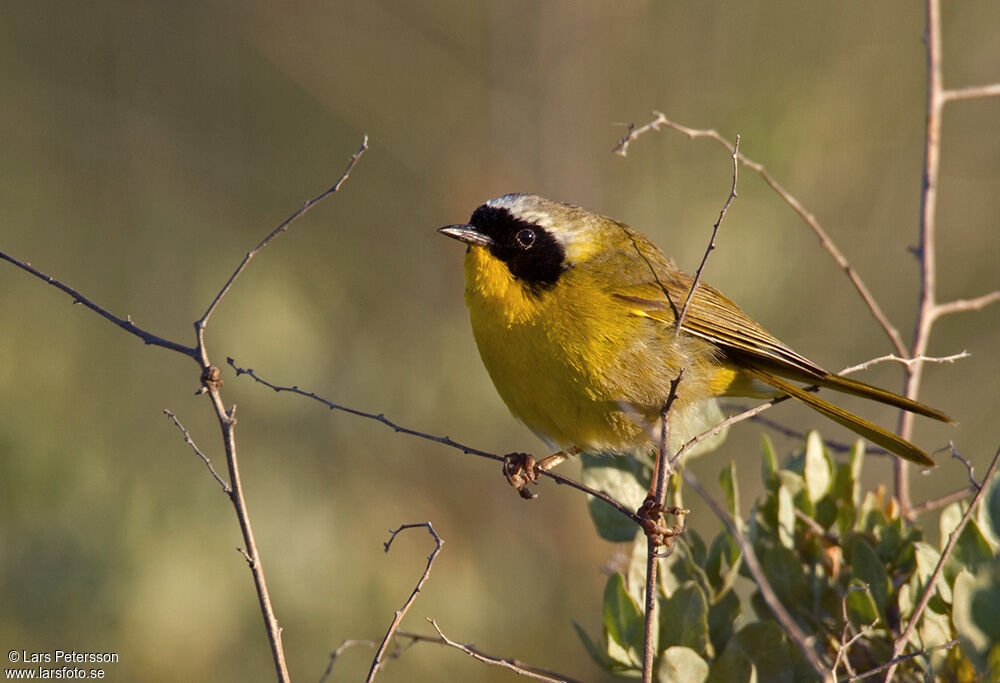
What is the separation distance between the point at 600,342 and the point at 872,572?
1004mm

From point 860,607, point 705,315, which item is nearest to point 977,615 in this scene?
point 860,607

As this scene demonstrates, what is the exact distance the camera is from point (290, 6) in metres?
6.54

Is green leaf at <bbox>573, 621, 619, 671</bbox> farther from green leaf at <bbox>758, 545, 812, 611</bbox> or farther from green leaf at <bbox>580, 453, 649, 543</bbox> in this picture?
green leaf at <bbox>758, 545, 812, 611</bbox>

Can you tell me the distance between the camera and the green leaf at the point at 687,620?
230 cm

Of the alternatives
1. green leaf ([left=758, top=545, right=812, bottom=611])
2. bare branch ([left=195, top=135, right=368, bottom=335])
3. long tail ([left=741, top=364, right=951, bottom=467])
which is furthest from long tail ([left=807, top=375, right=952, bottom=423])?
bare branch ([left=195, top=135, right=368, bottom=335])

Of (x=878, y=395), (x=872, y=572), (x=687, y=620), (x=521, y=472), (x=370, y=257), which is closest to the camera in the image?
(x=687, y=620)

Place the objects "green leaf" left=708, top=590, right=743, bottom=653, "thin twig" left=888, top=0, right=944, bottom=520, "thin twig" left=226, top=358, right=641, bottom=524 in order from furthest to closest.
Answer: "thin twig" left=888, top=0, right=944, bottom=520 < "green leaf" left=708, top=590, right=743, bottom=653 < "thin twig" left=226, top=358, right=641, bottom=524

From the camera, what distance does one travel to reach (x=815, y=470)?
8.73 feet

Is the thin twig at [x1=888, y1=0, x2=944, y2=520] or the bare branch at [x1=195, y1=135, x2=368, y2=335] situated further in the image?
the thin twig at [x1=888, y1=0, x2=944, y2=520]

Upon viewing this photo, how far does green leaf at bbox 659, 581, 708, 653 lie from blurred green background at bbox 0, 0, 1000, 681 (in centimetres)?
189

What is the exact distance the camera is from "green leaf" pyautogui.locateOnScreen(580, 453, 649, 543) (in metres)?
2.78

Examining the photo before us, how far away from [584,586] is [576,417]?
2.30 metres

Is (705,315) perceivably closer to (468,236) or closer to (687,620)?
(468,236)

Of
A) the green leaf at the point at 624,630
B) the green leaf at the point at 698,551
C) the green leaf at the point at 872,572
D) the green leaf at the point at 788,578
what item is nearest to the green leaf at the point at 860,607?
the green leaf at the point at 872,572
